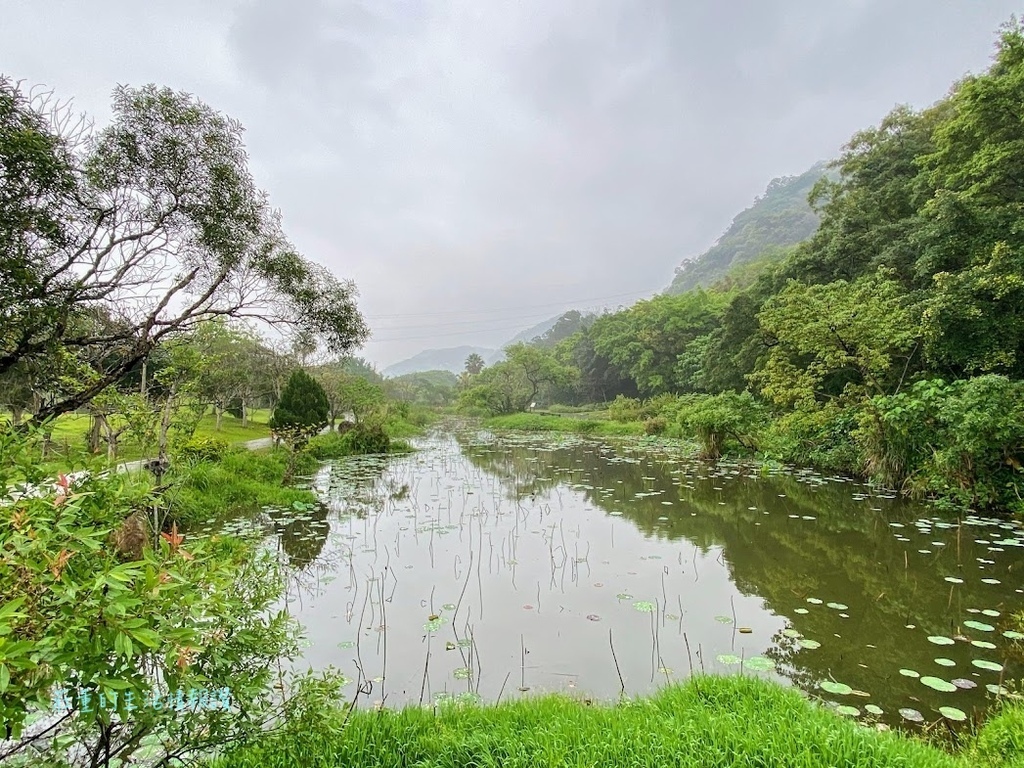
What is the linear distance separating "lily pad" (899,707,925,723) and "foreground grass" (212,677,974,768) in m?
0.58

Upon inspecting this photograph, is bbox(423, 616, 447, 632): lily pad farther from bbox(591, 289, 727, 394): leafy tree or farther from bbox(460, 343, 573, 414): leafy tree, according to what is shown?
bbox(460, 343, 573, 414): leafy tree

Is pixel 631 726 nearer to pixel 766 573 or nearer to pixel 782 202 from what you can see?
pixel 766 573

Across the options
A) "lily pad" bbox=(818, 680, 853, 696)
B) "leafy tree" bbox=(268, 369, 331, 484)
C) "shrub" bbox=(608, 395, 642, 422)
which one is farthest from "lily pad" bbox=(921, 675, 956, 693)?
"shrub" bbox=(608, 395, 642, 422)

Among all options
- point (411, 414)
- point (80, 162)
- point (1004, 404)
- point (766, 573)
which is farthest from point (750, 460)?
point (411, 414)

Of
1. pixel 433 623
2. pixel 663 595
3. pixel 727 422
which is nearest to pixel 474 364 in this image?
pixel 727 422

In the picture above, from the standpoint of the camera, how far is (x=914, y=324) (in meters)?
9.06

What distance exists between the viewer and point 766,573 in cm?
522

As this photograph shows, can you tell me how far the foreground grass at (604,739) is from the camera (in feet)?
6.58

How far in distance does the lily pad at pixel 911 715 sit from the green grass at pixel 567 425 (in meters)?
19.3

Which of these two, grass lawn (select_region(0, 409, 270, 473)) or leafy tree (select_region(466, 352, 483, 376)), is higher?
leafy tree (select_region(466, 352, 483, 376))

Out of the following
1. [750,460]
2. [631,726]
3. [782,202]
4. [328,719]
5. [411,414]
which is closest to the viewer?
[328,719]

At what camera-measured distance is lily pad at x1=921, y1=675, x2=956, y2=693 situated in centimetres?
301

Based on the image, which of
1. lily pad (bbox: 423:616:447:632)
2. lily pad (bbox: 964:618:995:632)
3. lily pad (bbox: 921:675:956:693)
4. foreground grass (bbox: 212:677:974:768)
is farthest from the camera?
lily pad (bbox: 423:616:447:632)

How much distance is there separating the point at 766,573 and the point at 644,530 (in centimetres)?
190
